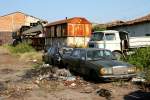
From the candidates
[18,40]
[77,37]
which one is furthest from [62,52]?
[18,40]

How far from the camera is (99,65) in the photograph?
1373 centimetres

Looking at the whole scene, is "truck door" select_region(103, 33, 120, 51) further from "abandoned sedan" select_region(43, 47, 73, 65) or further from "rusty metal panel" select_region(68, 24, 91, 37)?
"rusty metal panel" select_region(68, 24, 91, 37)

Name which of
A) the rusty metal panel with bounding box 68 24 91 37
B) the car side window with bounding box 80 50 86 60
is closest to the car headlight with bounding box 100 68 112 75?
the car side window with bounding box 80 50 86 60

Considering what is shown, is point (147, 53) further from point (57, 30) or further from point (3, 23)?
point (3, 23)

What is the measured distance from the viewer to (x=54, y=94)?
1171 cm

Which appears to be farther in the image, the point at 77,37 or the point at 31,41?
the point at 31,41

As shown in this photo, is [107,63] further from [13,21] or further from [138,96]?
[13,21]

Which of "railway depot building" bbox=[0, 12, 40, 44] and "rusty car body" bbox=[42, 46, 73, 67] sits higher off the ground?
"railway depot building" bbox=[0, 12, 40, 44]

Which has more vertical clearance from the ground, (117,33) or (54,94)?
(117,33)

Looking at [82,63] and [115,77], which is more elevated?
[82,63]

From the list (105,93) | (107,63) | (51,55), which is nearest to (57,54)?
(51,55)

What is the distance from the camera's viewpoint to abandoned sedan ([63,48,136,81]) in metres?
13.4

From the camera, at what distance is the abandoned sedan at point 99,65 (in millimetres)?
13398

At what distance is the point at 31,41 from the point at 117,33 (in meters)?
20.0
